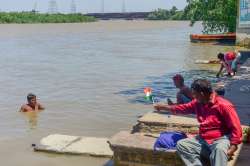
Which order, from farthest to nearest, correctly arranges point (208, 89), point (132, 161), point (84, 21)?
point (84, 21) < point (132, 161) < point (208, 89)

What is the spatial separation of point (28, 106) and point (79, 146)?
4.35 metres

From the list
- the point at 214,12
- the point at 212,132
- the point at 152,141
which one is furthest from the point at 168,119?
the point at 214,12

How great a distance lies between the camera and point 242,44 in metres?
32.7

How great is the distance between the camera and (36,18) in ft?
313

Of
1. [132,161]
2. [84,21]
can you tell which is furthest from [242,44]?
[84,21]

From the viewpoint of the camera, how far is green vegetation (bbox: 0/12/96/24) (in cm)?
8631

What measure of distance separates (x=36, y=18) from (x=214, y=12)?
64926 mm

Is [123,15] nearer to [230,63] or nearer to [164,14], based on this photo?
[164,14]

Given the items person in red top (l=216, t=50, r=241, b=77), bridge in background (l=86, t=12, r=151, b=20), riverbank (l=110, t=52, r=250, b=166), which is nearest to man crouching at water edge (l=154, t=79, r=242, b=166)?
riverbank (l=110, t=52, r=250, b=166)

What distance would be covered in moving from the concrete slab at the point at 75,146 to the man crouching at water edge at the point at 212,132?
2.91 m

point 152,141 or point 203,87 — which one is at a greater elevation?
point 203,87

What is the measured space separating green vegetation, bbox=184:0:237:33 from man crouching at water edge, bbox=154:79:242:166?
27.1 m

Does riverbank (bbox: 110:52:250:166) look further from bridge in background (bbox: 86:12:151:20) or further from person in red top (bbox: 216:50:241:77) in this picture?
bridge in background (bbox: 86:12:151:20)

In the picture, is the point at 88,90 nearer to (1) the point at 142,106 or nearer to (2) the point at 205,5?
(1) the point at 142,106
